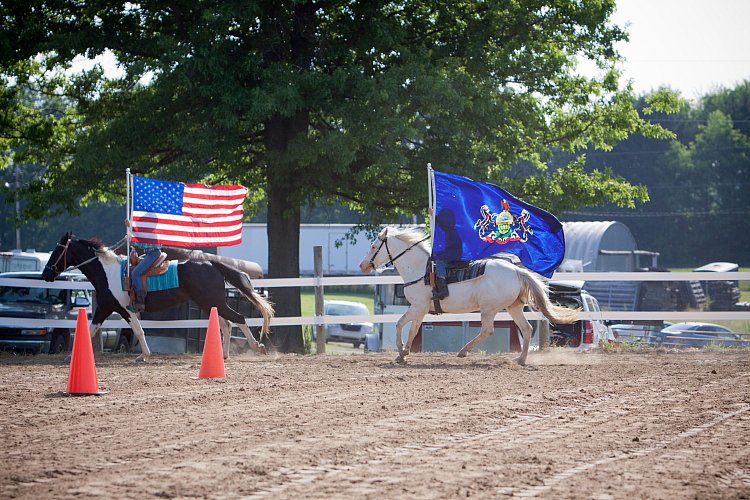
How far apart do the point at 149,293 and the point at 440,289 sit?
491 cm

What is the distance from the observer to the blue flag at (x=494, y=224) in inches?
625

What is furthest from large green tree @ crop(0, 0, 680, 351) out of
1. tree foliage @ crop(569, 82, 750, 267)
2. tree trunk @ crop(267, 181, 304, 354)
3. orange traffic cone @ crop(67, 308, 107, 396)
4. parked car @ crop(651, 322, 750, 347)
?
tree foliage @ crop(569, 82, 750, 267)

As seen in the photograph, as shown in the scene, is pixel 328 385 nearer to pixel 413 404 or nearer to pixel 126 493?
pixel 413 404

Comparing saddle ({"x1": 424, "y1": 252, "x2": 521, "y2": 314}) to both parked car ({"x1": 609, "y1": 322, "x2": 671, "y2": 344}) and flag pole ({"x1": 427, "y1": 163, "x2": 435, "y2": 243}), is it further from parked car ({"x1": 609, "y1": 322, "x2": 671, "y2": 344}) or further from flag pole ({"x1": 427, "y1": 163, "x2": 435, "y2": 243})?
parked car ({"x1": 609, "y1": 322, "x2": 671, "y2": 344})

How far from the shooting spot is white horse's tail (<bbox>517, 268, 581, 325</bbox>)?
49.4 feet

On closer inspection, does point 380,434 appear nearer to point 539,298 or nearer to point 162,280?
point 539,298

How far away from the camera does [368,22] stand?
20953 millimetres

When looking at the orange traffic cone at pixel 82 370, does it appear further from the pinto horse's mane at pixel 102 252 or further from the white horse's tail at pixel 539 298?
the white horse's tail at pixel 539 298

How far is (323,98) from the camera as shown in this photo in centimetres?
2030

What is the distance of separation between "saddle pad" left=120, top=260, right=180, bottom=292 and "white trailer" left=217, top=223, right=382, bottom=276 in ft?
111

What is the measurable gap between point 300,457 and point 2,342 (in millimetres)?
13667

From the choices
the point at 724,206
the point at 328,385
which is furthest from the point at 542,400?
the point at 724,206

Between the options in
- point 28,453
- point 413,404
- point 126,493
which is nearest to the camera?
point 126,493

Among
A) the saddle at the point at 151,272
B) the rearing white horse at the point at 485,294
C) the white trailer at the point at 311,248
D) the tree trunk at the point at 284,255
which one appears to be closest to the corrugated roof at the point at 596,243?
the white trailer at the point at 311,248
